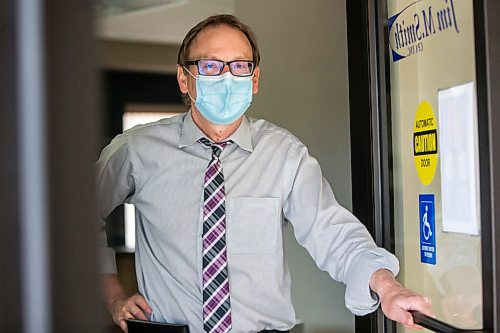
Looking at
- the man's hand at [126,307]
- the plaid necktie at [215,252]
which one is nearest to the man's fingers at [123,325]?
the man's hand at [126,307]

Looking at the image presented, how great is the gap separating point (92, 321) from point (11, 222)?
61 mm

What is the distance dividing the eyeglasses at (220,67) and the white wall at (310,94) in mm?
1205

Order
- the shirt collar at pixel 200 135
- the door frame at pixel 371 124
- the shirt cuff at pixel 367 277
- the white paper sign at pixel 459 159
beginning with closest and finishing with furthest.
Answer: the shirt cuff at pixel 367 277, the white paper sign at pixel 459 159, the shirt collar at pixel 200 135, the door frame at pixel 371 124

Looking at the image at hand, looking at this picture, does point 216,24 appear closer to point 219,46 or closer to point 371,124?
point 219,46

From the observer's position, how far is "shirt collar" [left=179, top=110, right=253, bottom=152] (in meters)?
2.23

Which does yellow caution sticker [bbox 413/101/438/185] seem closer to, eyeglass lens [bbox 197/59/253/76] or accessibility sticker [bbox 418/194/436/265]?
accessibility sticker [bbox 418/194/436/265]

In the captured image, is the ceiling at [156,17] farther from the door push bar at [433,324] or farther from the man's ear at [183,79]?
the door push bar at [433,324]

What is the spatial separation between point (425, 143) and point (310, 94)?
1.23m

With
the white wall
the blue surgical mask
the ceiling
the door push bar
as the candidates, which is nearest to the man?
the blue surgical mask

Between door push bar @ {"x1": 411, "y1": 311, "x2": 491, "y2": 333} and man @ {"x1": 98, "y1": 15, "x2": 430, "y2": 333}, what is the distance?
28cm

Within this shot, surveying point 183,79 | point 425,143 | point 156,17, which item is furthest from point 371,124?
point 156,17

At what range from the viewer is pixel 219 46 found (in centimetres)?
219

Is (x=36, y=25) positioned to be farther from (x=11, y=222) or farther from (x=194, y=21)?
(x=194, y=21)

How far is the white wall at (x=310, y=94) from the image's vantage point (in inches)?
133
